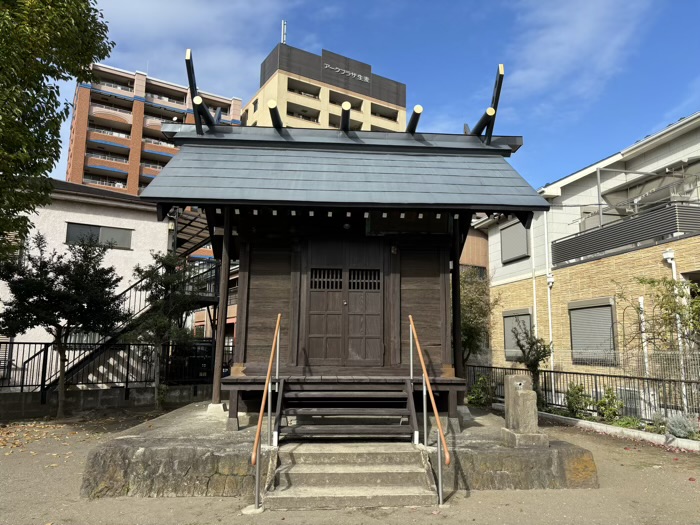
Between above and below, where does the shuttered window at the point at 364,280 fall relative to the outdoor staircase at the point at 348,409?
above

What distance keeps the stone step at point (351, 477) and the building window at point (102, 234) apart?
1431 cm

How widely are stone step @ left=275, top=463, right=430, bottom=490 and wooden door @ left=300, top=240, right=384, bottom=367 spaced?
237cm

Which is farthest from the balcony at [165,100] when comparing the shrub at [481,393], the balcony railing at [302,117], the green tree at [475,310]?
the shrub at [481,393]

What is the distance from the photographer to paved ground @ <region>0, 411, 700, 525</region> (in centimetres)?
521

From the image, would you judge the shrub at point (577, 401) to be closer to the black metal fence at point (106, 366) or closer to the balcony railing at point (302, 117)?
the black metal fence at point (106, 366)

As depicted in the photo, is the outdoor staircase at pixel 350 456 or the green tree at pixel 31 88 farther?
the green tree at pixel 31 88

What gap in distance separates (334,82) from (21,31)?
165ft

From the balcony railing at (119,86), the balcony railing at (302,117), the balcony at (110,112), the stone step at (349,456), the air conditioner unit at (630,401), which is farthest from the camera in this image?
the balcony railing at (119,86)

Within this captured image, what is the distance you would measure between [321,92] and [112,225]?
40.3 m

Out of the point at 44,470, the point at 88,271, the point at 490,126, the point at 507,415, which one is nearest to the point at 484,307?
the point at 490,126

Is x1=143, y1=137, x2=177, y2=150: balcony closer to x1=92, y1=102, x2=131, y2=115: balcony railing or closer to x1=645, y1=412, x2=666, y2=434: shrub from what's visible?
x1=92, y1=102, x2=131, y2=115: balcony railing

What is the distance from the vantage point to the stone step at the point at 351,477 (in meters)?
5.78

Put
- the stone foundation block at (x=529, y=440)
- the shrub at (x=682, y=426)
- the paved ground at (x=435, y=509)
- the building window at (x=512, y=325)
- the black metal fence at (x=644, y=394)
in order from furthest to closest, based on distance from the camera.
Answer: the building window at (x=512, y=325) < the black metal fence at (x=644, y=394) < the shrub at (x=682, y=426) < the stone foundation block at (x=529, y=440) < the paved ground at (x=435, y=509)

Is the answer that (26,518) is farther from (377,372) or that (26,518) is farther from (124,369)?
(124,369)
